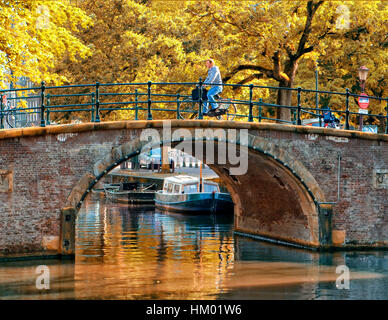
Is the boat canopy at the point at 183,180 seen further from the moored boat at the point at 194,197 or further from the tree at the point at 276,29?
the tree at the point at 276,29

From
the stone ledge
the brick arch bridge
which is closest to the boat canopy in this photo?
the brick arch bridge

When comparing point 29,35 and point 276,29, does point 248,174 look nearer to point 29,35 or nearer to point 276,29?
point 276,29

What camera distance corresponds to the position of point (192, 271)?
16906 mm

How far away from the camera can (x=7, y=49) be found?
19891 millimetres

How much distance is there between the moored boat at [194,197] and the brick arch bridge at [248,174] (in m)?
9.66

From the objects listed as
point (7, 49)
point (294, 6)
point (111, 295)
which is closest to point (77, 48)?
point (7, 49)

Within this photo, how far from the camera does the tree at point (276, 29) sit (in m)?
24.5

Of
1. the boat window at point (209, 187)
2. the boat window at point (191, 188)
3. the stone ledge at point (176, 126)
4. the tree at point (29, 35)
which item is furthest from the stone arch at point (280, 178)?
the boat window at point (191, 188)

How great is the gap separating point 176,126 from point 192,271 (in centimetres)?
347

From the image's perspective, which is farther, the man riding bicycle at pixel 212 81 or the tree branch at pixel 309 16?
the tree branch at pixel 309 16

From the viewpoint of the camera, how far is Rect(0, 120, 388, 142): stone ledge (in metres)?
17.0

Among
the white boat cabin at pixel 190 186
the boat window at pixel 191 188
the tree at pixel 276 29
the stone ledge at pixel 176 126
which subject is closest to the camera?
the stone ledge at pixel 176 126

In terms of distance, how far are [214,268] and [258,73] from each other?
11.2 m
